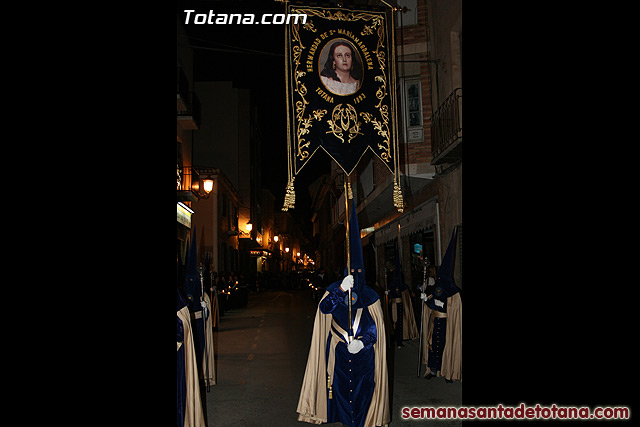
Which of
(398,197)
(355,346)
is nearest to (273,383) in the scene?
(355,346)

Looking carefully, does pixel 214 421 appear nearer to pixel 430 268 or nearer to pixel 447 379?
pixel 447 379

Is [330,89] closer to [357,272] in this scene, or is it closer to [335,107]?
[335,107]

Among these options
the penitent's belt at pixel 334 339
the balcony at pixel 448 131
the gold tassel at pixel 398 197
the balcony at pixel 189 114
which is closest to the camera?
the penitent's belt at pixel 334 339

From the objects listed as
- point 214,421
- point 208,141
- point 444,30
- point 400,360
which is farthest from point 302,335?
point 208,141

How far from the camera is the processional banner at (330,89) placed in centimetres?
677

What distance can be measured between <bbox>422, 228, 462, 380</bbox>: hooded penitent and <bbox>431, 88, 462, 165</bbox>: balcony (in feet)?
8.20

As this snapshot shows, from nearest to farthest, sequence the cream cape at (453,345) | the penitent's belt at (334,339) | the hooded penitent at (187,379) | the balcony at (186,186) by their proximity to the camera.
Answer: the hooded penitent at (187,379), the penitent's belt at (334,339), the cream cape at (453,345), the balcony at (186,186)

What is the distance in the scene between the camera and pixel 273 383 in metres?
8.51

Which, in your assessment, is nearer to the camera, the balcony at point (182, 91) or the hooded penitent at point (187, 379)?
the hooded penitent at point (187, 379)

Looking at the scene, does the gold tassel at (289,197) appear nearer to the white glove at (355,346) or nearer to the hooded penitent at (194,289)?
the hooded penitent at (194,289)

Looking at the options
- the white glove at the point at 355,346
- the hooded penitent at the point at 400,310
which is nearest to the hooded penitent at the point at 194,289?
the white glove at the point at 355,346

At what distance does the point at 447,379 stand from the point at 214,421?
13.1 ft

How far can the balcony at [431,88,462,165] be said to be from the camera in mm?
10141

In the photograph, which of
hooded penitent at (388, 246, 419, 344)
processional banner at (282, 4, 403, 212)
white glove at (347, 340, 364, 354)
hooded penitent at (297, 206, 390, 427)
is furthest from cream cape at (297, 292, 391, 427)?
hooded penitent at (388, 246, 419, 344)
